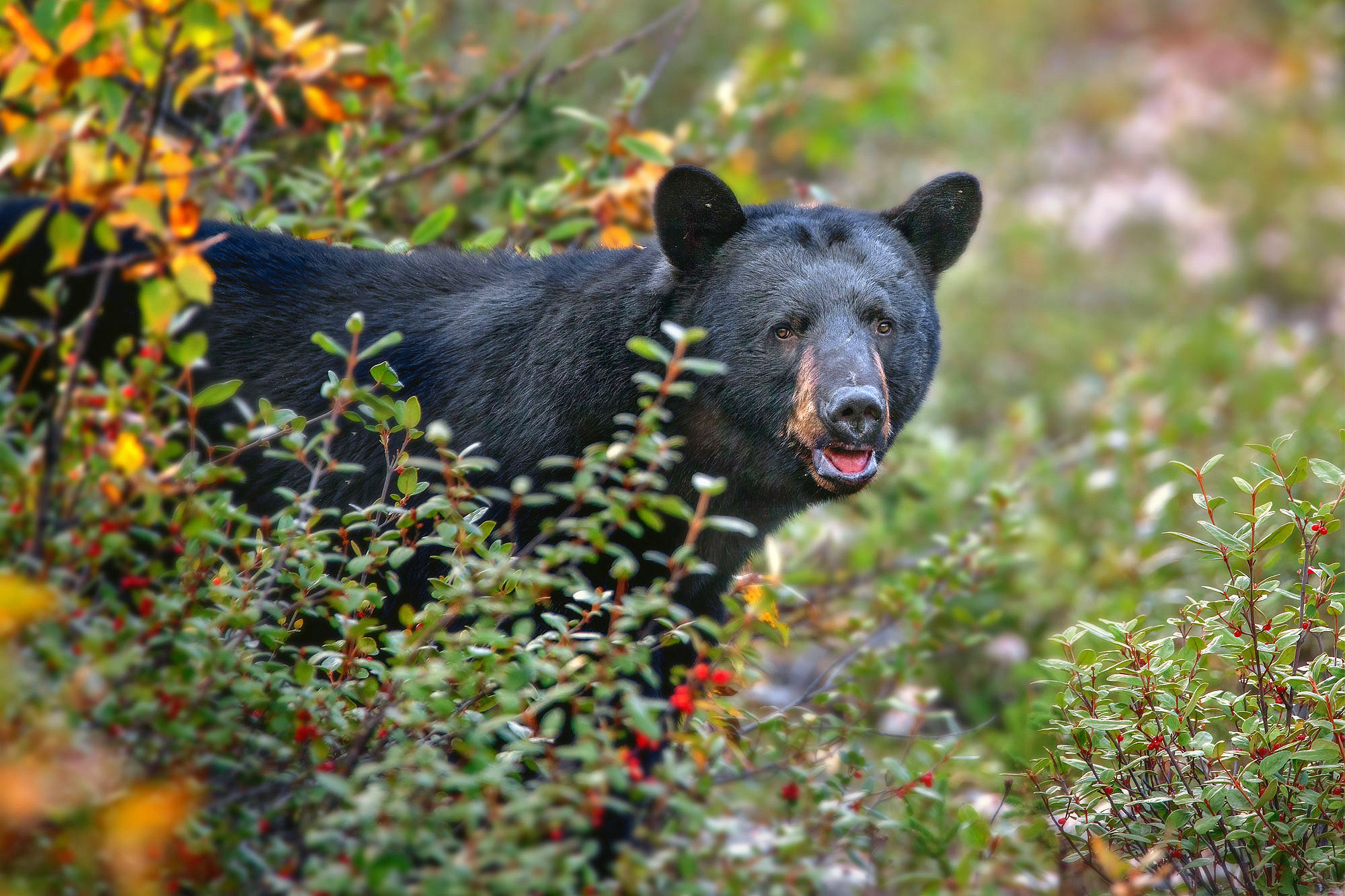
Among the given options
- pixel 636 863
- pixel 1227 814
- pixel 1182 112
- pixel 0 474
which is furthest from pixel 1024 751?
pixel 1182 112

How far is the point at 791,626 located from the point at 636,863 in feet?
11.1

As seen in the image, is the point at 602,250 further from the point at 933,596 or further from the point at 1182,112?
the point at 1182,112

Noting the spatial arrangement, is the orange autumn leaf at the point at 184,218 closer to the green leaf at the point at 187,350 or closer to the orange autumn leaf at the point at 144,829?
the green leaf at the point at 187,350

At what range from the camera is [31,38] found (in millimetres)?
2459

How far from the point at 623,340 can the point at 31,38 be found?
176 centimetres

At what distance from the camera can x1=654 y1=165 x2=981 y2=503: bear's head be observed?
145 inches

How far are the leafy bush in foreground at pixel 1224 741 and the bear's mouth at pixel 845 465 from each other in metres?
0.72

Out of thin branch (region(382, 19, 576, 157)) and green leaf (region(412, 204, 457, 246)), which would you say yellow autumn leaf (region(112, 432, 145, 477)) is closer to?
green leaf (region(412, 204, 457, 246))

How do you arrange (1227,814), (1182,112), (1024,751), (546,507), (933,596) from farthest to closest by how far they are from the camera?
(1182,112)
(933,596)
(1024,751)
(546,507)
(1227,814)

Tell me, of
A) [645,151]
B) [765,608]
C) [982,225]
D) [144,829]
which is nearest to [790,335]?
[645,151]

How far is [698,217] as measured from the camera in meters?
3.92

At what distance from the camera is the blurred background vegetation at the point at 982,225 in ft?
16.3

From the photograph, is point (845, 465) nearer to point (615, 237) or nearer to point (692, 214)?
point (692, 214)

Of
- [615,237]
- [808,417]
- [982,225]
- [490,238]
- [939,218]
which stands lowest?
[808,417]
